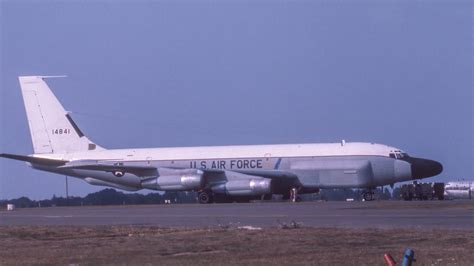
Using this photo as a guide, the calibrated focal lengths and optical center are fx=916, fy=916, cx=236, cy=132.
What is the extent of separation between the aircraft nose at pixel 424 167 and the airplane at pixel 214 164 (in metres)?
0.05

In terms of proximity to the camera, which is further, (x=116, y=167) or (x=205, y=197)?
(x=116, y=167)

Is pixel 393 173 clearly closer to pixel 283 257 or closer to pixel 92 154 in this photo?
pixel 92 154

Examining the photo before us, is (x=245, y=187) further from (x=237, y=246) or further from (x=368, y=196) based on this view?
(x=237, y=246)

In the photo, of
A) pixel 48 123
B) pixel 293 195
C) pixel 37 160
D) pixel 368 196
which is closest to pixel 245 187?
pixel 293 195

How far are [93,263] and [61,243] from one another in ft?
14.0

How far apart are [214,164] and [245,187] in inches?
162

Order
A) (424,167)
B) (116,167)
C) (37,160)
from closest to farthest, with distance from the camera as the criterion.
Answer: (424,167) < (116,167) < (37,160)

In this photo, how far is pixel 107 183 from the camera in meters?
55.7

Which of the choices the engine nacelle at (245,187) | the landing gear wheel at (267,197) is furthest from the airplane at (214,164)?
the landing gear wheel at (267,197)

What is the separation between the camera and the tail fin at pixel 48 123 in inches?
2216

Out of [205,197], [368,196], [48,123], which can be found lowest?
[368,196]

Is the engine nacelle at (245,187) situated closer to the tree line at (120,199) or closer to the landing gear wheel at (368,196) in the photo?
the landing gear wheel at (368,196)

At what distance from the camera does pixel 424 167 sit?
48.7 metres

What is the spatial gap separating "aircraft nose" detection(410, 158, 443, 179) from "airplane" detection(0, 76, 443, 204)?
53 millimetres
